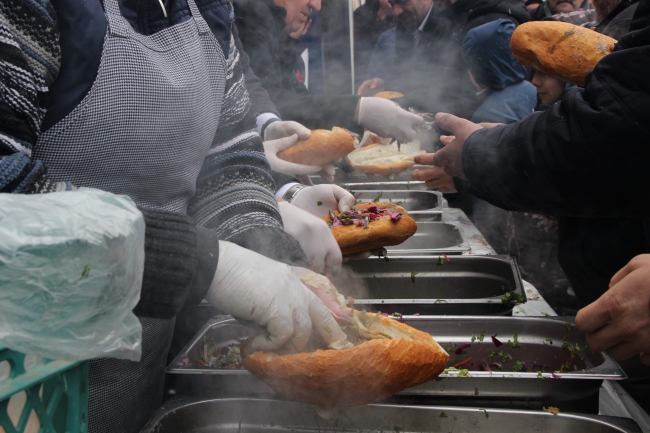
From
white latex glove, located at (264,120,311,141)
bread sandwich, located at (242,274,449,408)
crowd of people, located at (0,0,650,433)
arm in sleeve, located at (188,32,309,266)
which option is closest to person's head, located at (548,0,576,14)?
crowd of people, located at (0,0,650,433)

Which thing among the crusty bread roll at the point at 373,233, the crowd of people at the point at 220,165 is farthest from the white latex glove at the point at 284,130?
the crusty bread roll at the point at 373,233

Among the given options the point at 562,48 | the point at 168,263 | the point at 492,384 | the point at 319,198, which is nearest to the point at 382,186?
the point at 319,198

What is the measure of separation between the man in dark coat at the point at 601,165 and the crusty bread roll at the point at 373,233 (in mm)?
629

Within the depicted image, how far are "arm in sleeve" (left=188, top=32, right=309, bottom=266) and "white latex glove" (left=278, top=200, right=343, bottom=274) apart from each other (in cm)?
41

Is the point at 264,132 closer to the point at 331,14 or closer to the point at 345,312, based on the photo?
the point at 345,312

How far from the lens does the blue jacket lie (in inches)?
176

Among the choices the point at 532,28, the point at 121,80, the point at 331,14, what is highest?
the point at 121,80

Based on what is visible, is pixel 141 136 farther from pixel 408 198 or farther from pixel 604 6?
pixel 408 198

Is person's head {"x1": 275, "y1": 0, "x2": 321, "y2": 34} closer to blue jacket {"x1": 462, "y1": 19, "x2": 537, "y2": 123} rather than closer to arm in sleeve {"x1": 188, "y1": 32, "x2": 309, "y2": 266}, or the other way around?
blue jacket {"x1": 462, "y1": 19, "x2": 537, "y2": 123}

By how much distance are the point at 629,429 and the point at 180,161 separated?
1551 millimetres

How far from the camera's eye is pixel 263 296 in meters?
1.27

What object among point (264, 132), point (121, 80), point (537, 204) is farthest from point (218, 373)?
point (264, 132)

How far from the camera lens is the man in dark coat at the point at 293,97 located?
146 inches

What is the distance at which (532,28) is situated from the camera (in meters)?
2.74
